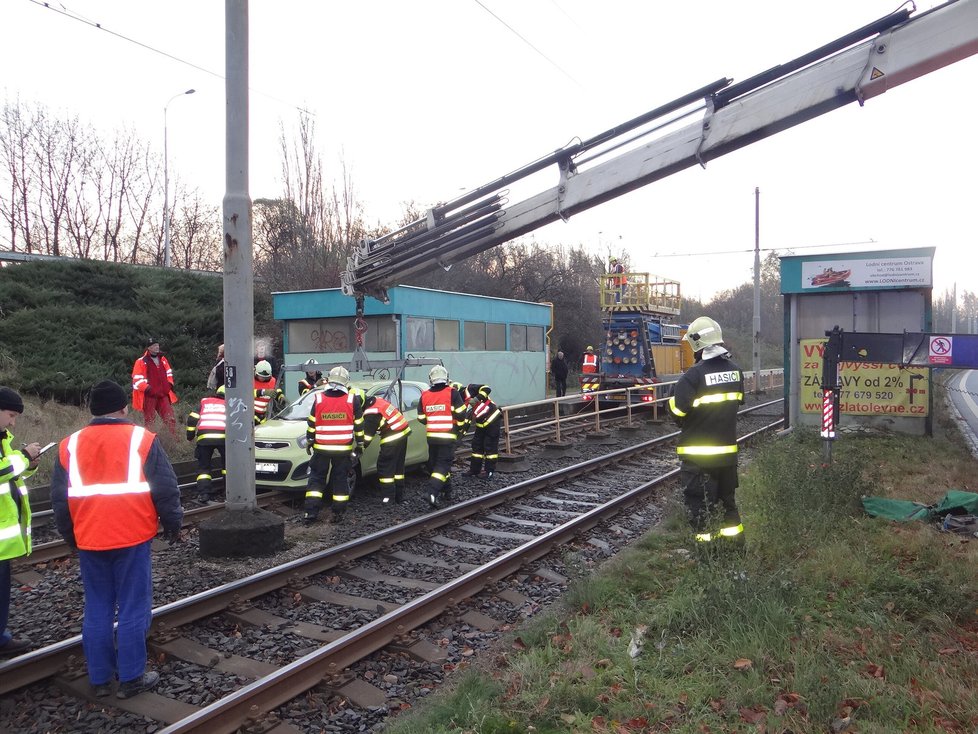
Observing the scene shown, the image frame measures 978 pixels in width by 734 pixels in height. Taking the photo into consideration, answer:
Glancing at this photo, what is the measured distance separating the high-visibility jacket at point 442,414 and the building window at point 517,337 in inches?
556

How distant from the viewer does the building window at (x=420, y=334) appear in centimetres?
1877

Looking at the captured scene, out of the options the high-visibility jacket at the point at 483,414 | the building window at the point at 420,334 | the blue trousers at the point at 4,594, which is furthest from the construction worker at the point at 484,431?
the building window at the point at 420,334

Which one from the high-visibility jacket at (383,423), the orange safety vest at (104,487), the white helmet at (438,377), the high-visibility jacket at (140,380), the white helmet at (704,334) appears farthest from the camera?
the high-visibility jacket at (140,380)

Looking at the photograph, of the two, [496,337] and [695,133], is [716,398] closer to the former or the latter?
[695,133]

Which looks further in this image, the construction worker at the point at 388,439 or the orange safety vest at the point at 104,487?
the construction worker at the point at 388,439

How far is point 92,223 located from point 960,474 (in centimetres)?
2755

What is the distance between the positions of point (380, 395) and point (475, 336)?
11707 mm

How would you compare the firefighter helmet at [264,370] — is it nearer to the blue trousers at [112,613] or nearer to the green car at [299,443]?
the green car at [299,443]

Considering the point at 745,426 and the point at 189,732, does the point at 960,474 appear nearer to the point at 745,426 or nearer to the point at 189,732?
the point at 745,426

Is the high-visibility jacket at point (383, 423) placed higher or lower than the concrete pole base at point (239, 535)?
higher

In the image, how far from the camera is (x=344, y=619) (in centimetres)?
563

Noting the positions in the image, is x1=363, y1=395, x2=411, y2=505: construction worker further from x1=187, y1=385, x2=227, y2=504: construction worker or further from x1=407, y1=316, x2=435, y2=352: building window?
x1=407, y1=316, x2=435, y2=352: building window

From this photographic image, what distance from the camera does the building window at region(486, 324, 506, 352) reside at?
2272cm

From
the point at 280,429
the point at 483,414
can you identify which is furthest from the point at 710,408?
the point at 280,429
